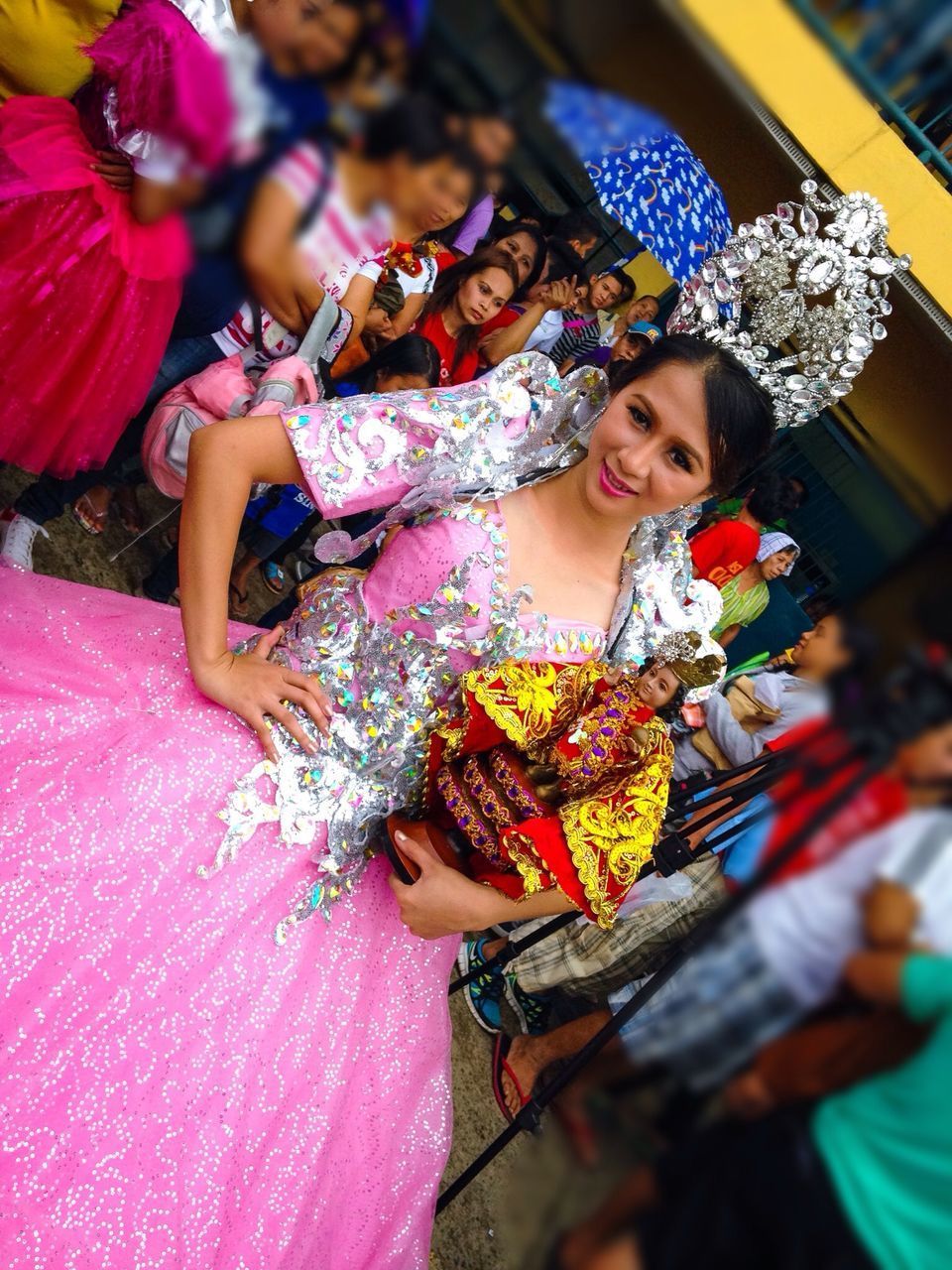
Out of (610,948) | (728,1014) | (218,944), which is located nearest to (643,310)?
(610,948)

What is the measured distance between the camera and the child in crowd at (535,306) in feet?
10.9

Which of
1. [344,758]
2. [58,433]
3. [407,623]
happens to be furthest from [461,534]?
[58,433]

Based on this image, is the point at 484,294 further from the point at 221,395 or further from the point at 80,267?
the point at 80,267

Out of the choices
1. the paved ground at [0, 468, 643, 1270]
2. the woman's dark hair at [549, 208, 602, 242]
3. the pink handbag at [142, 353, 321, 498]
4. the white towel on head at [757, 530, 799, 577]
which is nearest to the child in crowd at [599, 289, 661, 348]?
the woman's dark hair at [549, 208, 602, 242]

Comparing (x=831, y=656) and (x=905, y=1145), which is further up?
(x=831, y=656)

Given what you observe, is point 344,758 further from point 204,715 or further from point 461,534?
point 461,534

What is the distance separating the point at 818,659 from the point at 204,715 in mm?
1070

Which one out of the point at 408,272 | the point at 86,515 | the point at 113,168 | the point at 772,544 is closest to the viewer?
the point at 113,168

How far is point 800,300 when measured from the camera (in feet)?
6.01

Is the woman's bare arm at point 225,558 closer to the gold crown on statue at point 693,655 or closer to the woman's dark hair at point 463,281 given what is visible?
the gold crown on statue at point 693,655

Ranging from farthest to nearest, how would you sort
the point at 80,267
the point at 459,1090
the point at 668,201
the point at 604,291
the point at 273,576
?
the point at 604,291, the point at 273,576, the point at 459,1090, the point at 668,201, the point at 80,267

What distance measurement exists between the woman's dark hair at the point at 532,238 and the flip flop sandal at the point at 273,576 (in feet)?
4.35

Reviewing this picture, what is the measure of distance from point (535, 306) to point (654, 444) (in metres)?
2.40

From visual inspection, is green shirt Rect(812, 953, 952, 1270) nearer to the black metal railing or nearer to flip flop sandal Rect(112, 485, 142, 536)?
the black metal railing
